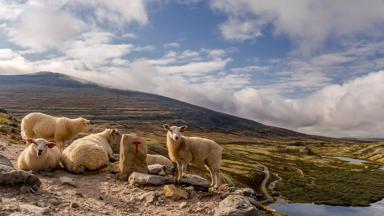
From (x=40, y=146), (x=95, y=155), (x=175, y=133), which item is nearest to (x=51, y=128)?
(x=95, y=155)

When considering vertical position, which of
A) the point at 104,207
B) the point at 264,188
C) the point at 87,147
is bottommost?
the point at 264,188

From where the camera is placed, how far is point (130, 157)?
24469 mm

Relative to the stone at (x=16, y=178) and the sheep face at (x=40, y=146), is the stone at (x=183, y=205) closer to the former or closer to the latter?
the stone at (x=16, y=178)

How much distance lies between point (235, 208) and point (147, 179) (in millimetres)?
6058

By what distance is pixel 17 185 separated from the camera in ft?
65.4

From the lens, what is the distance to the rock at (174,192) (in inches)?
830

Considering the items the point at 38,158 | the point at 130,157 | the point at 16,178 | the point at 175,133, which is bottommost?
the point at 16,178

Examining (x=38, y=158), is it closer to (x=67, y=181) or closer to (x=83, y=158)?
(x=83, y=158)

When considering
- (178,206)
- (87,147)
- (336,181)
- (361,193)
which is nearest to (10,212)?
(178,206)

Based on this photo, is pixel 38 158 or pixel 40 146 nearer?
pixel 40 146

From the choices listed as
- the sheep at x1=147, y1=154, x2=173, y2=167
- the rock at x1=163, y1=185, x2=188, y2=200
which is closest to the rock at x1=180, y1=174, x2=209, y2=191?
the rock at x1=163, y1=185, x2=188, y2=200

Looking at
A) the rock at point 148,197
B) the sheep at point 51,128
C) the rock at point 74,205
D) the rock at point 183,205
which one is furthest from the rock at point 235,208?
the sheep at point 51,128

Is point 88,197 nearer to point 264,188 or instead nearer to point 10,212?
point 10,212

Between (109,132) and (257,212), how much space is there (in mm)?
17490
